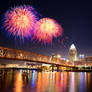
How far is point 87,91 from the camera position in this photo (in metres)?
23.7

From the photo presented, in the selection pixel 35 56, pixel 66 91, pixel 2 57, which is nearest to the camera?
pixel 66 91

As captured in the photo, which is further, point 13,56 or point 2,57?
point 13,56

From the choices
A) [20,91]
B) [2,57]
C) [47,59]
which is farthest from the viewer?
[47,59]

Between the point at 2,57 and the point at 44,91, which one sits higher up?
the point at 2,57

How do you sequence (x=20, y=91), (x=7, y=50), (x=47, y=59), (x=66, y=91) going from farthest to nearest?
1. (x=47, y=59)
2. (x=7, y=50)
3. (x=66, y=91)
4. (x=20, y=91)

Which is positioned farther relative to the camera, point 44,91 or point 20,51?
point 20,51

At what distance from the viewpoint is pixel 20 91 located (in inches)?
848

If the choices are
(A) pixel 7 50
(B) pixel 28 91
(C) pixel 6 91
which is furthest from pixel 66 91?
(A) pixel 7 50

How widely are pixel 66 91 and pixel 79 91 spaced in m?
1.90

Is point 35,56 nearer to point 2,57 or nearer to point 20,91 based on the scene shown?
point 2,57

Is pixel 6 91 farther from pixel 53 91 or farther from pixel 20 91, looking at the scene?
pixel 53 91

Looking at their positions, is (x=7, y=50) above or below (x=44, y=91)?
above

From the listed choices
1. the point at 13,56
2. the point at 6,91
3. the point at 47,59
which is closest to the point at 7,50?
the point at 13,56

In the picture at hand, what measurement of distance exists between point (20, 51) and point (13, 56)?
37.6 feet
